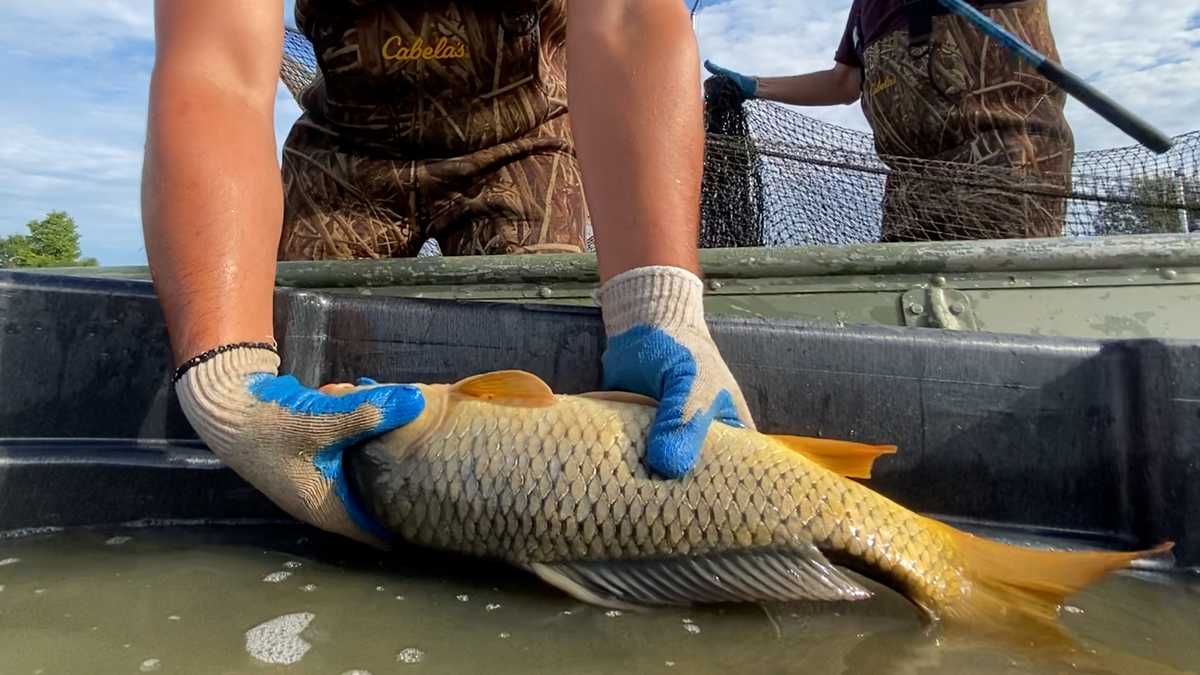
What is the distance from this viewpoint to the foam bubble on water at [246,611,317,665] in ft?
3.31

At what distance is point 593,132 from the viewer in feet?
5.73

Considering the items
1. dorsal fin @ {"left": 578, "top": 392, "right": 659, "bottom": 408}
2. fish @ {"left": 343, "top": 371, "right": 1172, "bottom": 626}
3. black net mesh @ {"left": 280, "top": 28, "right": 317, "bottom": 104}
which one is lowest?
fish @ {"left": 343, "top": 371, "right": 1172, "bottom": 626}

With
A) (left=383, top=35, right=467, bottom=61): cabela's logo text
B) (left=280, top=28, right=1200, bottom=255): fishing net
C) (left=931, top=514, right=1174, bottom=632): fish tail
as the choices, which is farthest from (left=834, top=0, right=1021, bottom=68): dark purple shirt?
(left=931, top=514, right=1174, bottom=632): fish tail

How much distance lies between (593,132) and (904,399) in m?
0.86

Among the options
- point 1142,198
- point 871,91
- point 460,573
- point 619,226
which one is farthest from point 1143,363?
point 871,91

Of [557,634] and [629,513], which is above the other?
[629,513]

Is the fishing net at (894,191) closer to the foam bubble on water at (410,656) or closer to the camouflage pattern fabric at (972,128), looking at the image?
the camouflage pattern fabric at (972,128)

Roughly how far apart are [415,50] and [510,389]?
7.02 feet

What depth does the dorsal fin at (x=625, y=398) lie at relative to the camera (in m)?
1.45

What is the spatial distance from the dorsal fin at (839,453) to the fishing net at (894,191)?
1996 mm

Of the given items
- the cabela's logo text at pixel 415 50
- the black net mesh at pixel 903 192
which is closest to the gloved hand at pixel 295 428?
the cabela's logo text at pixel 415 50

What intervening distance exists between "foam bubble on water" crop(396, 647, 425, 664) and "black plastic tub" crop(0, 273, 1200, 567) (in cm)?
79

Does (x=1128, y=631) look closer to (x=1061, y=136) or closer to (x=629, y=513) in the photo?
(x=629, y=513)

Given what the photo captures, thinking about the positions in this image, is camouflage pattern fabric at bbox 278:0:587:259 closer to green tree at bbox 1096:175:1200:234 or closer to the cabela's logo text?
the cabela's logo text
